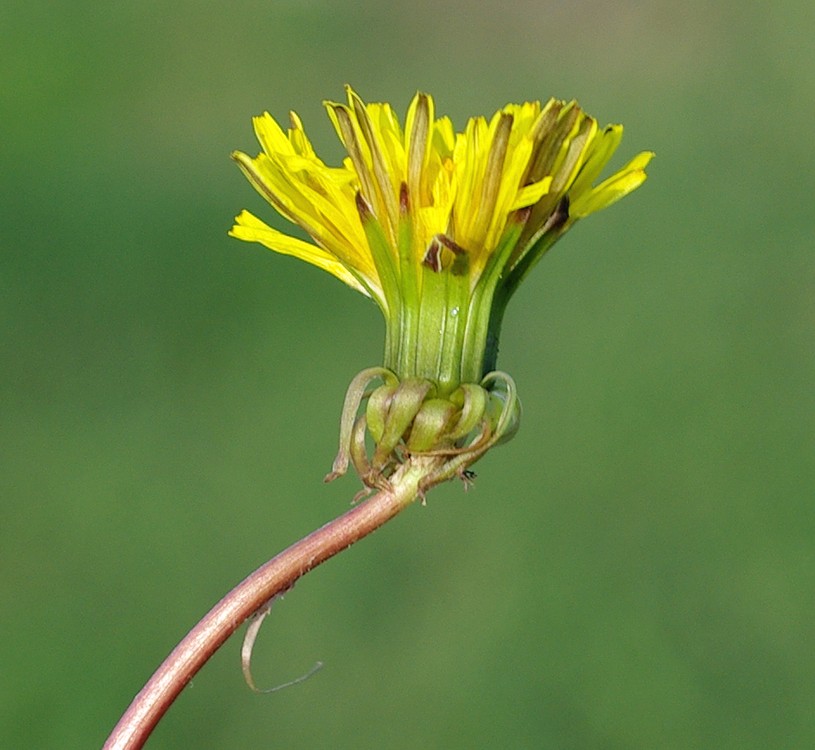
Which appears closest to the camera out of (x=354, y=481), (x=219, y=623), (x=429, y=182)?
(x=219, y=623)

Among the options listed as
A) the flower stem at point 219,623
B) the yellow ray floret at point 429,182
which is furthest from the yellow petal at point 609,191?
the flower stem at point 219,623

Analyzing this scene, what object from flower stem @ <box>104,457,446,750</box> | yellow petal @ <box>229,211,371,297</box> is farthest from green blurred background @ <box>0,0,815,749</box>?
flower stem @ <box>104,457,446,750</box>

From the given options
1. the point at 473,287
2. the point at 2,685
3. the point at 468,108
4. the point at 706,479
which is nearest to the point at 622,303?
the point at 706,479

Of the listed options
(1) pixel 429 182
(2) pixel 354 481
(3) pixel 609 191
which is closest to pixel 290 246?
(1) pixel 429 182

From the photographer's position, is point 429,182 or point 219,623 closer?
point 219,623

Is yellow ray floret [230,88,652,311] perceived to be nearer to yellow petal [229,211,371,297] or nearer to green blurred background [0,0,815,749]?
yellow petal [229,211,371,297]

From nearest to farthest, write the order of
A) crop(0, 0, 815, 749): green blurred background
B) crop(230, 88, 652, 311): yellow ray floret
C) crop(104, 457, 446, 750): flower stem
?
crop(104, 457, 446, 750): flower stem, crop(230, 88, 652, 311): yellow ray floret, crop(0, 0, 815, 749): green blurred background

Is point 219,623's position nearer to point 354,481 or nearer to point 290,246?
point 290,246
